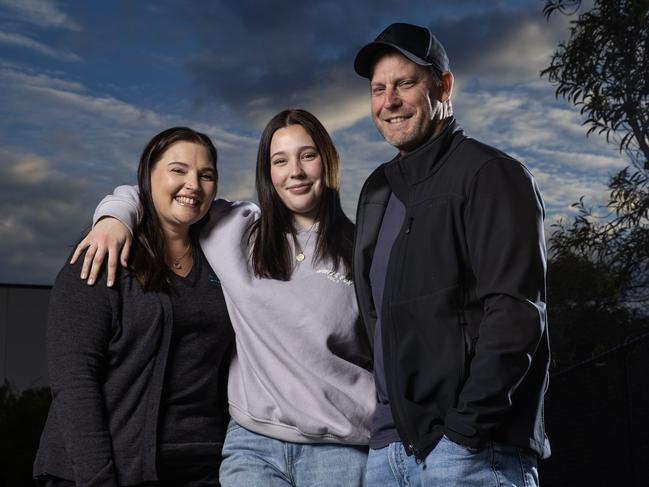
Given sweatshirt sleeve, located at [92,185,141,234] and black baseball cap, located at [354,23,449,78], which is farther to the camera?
sweatshirt sleeve, located at [92,185,141,234]

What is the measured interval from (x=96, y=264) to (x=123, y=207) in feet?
0.98

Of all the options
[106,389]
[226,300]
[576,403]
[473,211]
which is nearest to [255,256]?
[226,300]

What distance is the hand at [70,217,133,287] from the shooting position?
3283 millimetres

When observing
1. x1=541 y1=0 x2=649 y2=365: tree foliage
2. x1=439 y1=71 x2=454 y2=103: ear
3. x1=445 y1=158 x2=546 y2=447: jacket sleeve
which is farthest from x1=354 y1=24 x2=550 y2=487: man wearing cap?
x1=541 y1=0 x2=649 y2=365: tree foliage

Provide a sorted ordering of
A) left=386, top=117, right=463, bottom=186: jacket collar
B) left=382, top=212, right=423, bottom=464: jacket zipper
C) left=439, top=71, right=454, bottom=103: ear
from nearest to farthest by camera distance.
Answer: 1. left=382, top=212, right=423, bottom=464: jacket zipper
2. left=386, top=117, right=463, bottom=186: jacket collar
3. left=439, top=71, right=454, bottom=103: ear

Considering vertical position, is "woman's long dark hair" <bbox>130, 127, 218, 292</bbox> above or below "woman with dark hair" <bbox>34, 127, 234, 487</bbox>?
above

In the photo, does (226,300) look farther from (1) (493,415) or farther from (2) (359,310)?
(1) (493,415)

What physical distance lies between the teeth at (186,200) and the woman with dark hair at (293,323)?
20 centimetres

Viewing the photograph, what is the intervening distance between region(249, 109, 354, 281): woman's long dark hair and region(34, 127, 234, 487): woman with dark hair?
7.9 inches

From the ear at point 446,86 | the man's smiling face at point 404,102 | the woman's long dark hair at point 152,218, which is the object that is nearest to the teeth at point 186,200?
the woman's long dark hair at point 152,218

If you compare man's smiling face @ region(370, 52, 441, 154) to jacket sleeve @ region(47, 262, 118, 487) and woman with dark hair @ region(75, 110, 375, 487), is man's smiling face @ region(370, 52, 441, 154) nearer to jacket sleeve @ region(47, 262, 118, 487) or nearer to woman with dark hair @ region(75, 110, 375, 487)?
woman with dark hair @ region(75, 110, 375, 487)

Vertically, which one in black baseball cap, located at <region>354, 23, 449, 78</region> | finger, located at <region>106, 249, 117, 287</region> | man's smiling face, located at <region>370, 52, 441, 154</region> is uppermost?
black baseball cap, located at <region>354, 23, 449, 78</region>

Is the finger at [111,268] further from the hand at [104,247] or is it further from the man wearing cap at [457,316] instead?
the man wearing cap at [457,316]

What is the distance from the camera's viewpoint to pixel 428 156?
2.98 m
